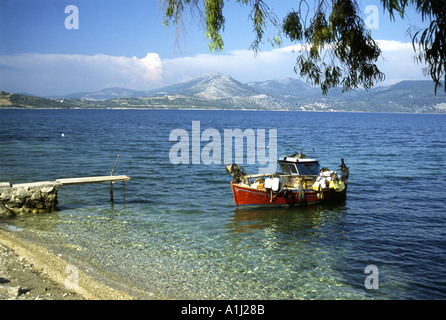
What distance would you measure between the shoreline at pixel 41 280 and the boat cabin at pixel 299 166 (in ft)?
58.9

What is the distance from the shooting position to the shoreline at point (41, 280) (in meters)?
10.8

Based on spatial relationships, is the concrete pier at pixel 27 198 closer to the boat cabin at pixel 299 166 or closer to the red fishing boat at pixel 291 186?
the red fishing boat at pixel 291 186

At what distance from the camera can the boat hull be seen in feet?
82.9

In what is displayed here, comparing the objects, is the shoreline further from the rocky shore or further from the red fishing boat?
the red fishing boat

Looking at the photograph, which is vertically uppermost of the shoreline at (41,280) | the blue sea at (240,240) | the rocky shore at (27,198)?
the rocky shore at (27,198)

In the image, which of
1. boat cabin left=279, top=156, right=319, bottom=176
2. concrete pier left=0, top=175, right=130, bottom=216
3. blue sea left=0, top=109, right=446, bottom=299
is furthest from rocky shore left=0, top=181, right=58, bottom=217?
boat cabin left=279, top=156, right=319, bottom=176

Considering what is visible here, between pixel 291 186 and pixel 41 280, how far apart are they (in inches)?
770

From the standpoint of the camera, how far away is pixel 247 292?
1262cm

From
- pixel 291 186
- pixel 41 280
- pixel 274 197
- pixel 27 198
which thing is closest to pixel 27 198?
pixel 27 198

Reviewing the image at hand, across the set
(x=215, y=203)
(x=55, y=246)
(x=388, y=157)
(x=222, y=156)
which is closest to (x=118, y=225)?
(x=55, y=246)

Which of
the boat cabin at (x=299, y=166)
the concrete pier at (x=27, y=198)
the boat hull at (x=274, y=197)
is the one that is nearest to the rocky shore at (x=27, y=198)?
the concrete pier at (x=27, y=198)

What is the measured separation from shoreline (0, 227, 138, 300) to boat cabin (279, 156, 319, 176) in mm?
17959

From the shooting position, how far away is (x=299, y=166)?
90.2ft
